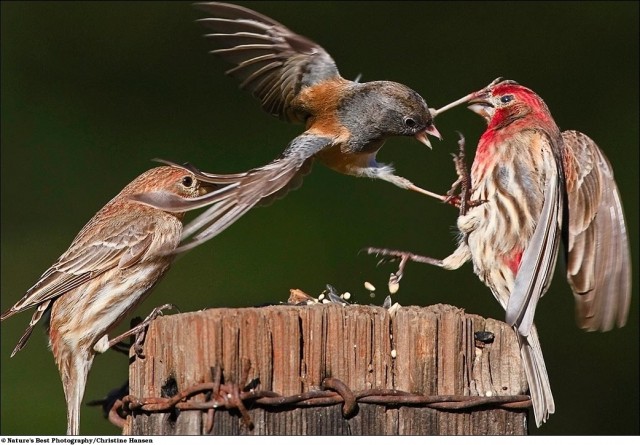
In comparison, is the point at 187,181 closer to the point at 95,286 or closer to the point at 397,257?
the point at 95,286

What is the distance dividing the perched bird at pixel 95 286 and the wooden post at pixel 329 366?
156 cm

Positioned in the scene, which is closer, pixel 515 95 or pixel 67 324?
pixel 67 324

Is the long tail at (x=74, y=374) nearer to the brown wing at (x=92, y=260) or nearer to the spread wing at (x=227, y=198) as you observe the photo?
the brown wing at (x=92, y=260)

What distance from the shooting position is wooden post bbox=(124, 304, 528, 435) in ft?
11.8

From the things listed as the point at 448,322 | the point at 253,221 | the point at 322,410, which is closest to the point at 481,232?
the point at 448,322

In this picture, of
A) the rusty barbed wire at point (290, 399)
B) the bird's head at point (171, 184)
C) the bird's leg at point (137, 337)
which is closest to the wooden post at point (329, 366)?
the rusty barbed wire at point (290, 399)

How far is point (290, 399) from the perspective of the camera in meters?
3.56

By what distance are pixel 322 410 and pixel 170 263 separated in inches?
83.0

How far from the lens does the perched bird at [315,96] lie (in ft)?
19.1

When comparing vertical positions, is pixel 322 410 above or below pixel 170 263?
below

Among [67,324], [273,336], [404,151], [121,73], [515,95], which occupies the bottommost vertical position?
[273,336]

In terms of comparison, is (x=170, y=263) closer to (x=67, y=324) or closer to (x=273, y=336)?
(x=67, y=324)

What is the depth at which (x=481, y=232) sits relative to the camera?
218 inches

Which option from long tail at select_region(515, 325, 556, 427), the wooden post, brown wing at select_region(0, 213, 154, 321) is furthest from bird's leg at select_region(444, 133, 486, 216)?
the wooden post
